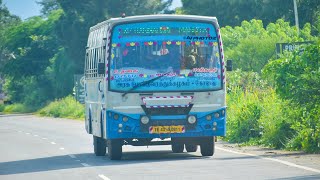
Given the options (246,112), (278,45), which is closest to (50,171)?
(246,112)

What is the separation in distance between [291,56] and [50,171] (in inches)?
269

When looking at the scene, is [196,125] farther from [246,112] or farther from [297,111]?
[246,112]

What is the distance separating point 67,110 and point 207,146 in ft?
159

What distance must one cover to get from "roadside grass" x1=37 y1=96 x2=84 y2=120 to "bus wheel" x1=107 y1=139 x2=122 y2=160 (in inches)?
1630

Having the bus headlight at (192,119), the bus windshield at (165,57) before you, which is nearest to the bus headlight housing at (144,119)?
the bus windshield at (165,57)

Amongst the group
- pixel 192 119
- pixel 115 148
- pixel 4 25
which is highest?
pixel 4 25

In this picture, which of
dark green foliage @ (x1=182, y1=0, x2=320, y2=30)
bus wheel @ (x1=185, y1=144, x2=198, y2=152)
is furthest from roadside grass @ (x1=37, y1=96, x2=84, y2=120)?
bus wheel @ (x1=185, y1=144, x2=198, y2=152)

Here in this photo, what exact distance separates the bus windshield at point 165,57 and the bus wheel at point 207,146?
123cm

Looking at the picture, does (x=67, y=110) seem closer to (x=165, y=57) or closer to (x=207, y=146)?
(x=207, y=146)

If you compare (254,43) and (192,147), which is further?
(254,43)

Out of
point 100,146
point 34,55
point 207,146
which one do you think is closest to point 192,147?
point 207,146

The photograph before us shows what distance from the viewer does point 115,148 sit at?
24.5m

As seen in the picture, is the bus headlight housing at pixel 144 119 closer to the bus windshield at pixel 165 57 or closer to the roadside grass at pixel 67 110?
the bus windshield at pixel 165 57

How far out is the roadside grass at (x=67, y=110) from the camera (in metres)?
69.3
